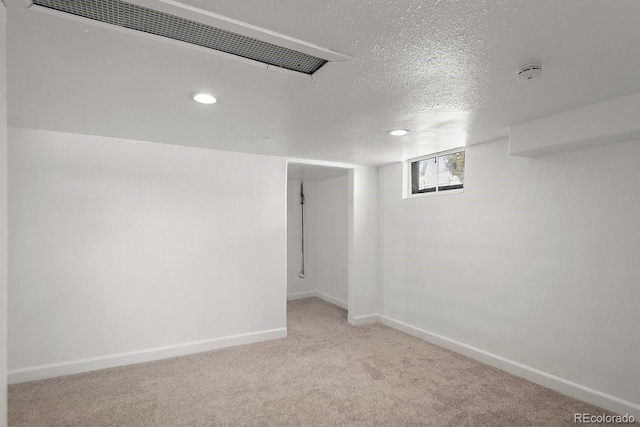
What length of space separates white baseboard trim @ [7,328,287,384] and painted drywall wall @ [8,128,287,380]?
1 cm

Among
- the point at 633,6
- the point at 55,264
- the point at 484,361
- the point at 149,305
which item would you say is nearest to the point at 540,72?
the point at 633,6

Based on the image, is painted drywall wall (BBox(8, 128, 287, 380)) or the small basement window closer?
painted drywall wall (BBox(8, 128, 287, 380))

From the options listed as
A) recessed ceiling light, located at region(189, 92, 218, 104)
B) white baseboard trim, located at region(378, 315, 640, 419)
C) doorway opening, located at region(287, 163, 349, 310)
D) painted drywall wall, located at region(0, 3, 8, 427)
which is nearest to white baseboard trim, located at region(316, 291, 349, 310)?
doorway opening, located at region(287, 163, 349, 310)

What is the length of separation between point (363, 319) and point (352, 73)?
3.54 metres

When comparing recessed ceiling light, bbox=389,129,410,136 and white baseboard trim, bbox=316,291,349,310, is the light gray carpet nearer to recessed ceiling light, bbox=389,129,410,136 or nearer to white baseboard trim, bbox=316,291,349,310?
white baseboard trim, bbox=316,291,349,310

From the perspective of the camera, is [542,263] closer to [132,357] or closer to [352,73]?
[352,73]

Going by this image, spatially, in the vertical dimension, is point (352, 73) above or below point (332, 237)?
above

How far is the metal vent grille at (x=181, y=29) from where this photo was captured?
1197 millimetres

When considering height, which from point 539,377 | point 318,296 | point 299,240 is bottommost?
point 318,296

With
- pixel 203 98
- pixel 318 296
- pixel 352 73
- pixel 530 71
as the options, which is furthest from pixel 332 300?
pixel 530 71

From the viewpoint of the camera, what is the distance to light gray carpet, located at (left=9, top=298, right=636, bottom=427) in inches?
89.5

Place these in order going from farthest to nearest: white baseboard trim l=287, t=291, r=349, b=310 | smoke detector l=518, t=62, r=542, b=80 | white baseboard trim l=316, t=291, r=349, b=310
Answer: white baseboard trim l=287, t=291, r=349, b=310, white baseboard trim l=316, t=291, r=349, b=310, smoke detector l=518, t=62, r=542, b=80

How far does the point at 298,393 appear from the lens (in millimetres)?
2602

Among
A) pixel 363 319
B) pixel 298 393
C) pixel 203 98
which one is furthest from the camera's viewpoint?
pixel 363 319
